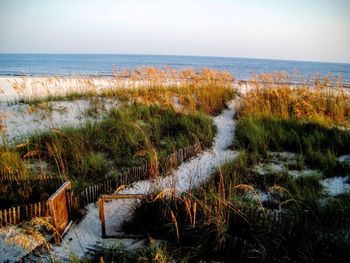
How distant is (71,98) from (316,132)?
282 inches

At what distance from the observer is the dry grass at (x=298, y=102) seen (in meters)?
7.26

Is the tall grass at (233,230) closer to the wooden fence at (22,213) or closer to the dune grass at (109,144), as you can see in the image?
the dune grass at (109,144)

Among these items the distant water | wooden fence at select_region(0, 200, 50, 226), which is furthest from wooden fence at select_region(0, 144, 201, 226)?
the distant water

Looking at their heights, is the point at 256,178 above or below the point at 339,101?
below

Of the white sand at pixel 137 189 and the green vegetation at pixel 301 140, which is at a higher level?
the green vegetation at pixel 301 140

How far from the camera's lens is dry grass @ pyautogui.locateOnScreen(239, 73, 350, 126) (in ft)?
23.8

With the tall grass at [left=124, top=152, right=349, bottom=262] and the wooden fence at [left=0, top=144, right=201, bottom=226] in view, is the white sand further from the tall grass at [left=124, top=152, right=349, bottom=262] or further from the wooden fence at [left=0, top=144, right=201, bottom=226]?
the tall grass at [left=124, top=152, right=349, bottom=262]

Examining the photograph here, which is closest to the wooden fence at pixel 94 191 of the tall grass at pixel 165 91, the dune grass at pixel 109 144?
the dune grass at pixel 109 144

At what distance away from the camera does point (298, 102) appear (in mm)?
7781

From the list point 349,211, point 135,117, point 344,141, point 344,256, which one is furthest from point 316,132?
point 135,117

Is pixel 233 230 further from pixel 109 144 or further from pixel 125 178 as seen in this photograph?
pixel 109 144

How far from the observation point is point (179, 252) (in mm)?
2764

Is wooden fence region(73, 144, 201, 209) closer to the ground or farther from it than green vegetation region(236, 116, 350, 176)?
closer to the ground

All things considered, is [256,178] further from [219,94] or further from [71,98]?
[71,98]
